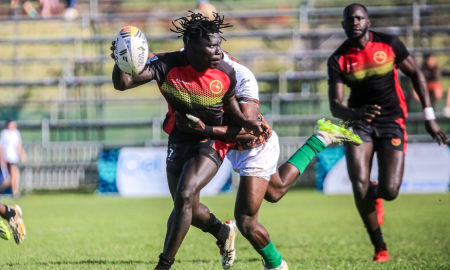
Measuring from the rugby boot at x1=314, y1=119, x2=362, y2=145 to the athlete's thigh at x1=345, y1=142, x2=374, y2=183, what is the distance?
0.33 ft

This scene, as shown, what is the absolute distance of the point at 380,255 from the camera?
22.8 ft

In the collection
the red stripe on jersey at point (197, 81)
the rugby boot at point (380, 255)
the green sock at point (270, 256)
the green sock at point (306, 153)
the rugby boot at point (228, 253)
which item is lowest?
the rugby boot at point (380, 255)

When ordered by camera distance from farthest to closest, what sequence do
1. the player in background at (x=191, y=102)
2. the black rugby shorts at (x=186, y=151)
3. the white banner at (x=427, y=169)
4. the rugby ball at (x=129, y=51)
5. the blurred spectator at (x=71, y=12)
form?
the blurred spectator at (x=71, y=12) → the white banner at (x=427, y=169) → the black rugby shorts at (x=186, y=151) → the player in background at (x=191, y=102) → the rugby ball at (x=129, y=51)

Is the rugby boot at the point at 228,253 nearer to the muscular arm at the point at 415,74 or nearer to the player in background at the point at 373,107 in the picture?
the player in background at the point at 373,107

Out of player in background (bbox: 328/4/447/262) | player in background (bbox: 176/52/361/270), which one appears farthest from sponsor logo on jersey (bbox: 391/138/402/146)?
player in background (bbox: 176/52/361/270)

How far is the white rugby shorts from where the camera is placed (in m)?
6.04

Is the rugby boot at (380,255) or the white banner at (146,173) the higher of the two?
the rugby boot at (380,255)

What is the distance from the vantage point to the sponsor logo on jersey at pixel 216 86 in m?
5.59

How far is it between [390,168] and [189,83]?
280 centimetres

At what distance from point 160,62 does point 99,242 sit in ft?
12.6

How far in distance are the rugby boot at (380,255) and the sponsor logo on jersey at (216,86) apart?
2737mm

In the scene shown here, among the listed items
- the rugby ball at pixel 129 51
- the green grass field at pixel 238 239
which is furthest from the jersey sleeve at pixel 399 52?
the rugby ball at pixel 129 51

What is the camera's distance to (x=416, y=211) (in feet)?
41.4

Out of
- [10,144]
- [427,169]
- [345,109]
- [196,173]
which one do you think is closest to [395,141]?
[345,109]
